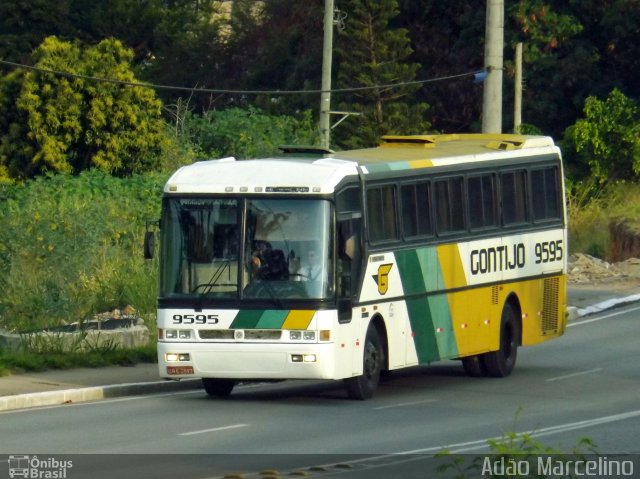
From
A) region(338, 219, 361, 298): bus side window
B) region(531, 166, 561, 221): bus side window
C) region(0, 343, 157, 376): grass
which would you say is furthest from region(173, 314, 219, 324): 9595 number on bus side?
region(531, 166, 561, 221): bus side window

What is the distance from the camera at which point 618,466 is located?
38.0 feet

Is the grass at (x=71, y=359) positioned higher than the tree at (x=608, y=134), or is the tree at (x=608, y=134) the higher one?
the tree at (x=608, y=134)

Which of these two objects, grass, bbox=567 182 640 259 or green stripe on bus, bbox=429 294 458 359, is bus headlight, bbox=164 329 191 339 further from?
grass, bbox=567 182 640 259

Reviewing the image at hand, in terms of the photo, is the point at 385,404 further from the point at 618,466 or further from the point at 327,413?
the point at 618,466

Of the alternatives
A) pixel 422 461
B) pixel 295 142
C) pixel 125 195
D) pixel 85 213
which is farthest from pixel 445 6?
pixel 422 461

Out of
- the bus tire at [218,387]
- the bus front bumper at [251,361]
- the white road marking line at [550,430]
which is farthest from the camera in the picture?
the bus tire at [218,387]

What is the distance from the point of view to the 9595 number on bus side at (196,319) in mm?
17531

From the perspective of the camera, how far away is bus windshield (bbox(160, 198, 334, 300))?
17.5 metres

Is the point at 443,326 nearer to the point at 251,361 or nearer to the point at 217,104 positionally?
the point at 251,361

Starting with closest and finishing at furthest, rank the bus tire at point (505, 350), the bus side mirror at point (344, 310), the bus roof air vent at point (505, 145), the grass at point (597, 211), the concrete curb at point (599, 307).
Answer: the bus side mirror at point (344, 310) < the bus tire at point (505, 350) < the bus roof air vent at point (505, 145) < the concrete curb at point (599, 307) < the grass at point (597, 211)

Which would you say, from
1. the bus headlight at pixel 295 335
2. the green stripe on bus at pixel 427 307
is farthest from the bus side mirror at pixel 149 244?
the green stripe on bus at pixel 427 307

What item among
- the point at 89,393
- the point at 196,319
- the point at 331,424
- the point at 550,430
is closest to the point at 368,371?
the point at 196,319

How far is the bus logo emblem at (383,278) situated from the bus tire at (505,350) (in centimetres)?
327

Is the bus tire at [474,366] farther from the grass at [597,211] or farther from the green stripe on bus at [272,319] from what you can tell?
the grass at [597,211]
